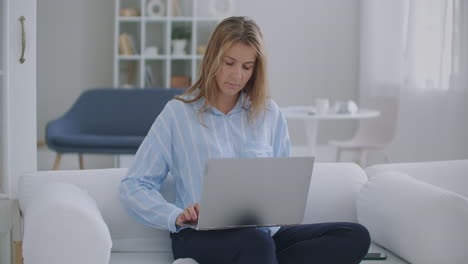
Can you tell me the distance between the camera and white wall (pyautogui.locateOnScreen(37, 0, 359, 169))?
6551 mm

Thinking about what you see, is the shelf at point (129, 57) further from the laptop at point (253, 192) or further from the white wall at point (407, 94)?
the laptop at point (253, 192)

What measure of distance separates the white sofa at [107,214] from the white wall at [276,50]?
4448mm

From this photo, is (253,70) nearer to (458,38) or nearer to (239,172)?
(239,172)

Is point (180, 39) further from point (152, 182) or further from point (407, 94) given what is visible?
point (152, 182)

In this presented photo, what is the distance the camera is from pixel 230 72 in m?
1.97

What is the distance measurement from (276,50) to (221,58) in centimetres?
480

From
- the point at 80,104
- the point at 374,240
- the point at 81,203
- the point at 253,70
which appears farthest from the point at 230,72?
the point at 80,104

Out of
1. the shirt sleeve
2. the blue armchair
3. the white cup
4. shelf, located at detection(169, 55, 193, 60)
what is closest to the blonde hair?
the shirt sleeve

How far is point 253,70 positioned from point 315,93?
4.78 m

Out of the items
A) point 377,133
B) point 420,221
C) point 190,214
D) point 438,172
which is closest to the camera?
point 190,214

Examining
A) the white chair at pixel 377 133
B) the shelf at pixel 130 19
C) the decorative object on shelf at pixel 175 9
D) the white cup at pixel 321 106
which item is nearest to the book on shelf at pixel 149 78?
the shelf at pixel 130 19

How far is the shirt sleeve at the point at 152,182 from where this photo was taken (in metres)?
1.88

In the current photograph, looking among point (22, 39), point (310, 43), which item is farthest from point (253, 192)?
point (310, 43)

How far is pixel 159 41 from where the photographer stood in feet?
21.7
